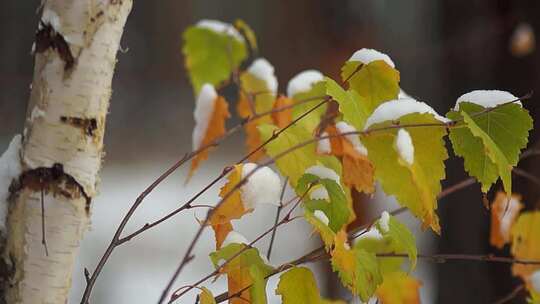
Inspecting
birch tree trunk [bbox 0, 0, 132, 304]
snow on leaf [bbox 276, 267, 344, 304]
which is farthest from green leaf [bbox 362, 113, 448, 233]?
birch tree trunk [bbox 0, 0, 132, 304]

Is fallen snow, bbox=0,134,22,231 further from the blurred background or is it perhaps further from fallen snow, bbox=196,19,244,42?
the blurred background

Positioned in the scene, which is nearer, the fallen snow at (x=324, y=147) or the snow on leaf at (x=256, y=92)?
the fallen snow at (x=324, y=147)

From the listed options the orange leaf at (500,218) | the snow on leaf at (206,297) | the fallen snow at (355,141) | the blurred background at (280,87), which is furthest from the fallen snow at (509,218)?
the blurred background at (280,87)

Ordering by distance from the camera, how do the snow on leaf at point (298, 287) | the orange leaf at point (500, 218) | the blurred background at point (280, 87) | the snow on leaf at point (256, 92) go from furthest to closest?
1. the blurred background at point (280, 87)
2. the snow on leaf at point (256, 92)
3. the orange leaf at point (500, 218)
4. the snow on leaf at point (298, 287)

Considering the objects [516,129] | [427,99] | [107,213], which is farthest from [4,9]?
[516,129]

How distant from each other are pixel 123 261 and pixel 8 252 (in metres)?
3.08

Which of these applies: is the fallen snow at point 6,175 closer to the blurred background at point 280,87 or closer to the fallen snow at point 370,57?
the fallen snow at point 370,57

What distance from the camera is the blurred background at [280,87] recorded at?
1.79 metres

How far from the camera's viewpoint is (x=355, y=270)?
0.63 meters

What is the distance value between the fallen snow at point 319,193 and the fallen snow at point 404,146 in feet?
0.47

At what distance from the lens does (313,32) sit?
361 cm

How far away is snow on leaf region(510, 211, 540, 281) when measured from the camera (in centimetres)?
96

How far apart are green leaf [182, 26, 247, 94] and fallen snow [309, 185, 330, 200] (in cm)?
37

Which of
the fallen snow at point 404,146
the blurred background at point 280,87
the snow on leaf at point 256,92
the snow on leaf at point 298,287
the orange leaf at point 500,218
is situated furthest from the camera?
the blurred background at point 280,87
